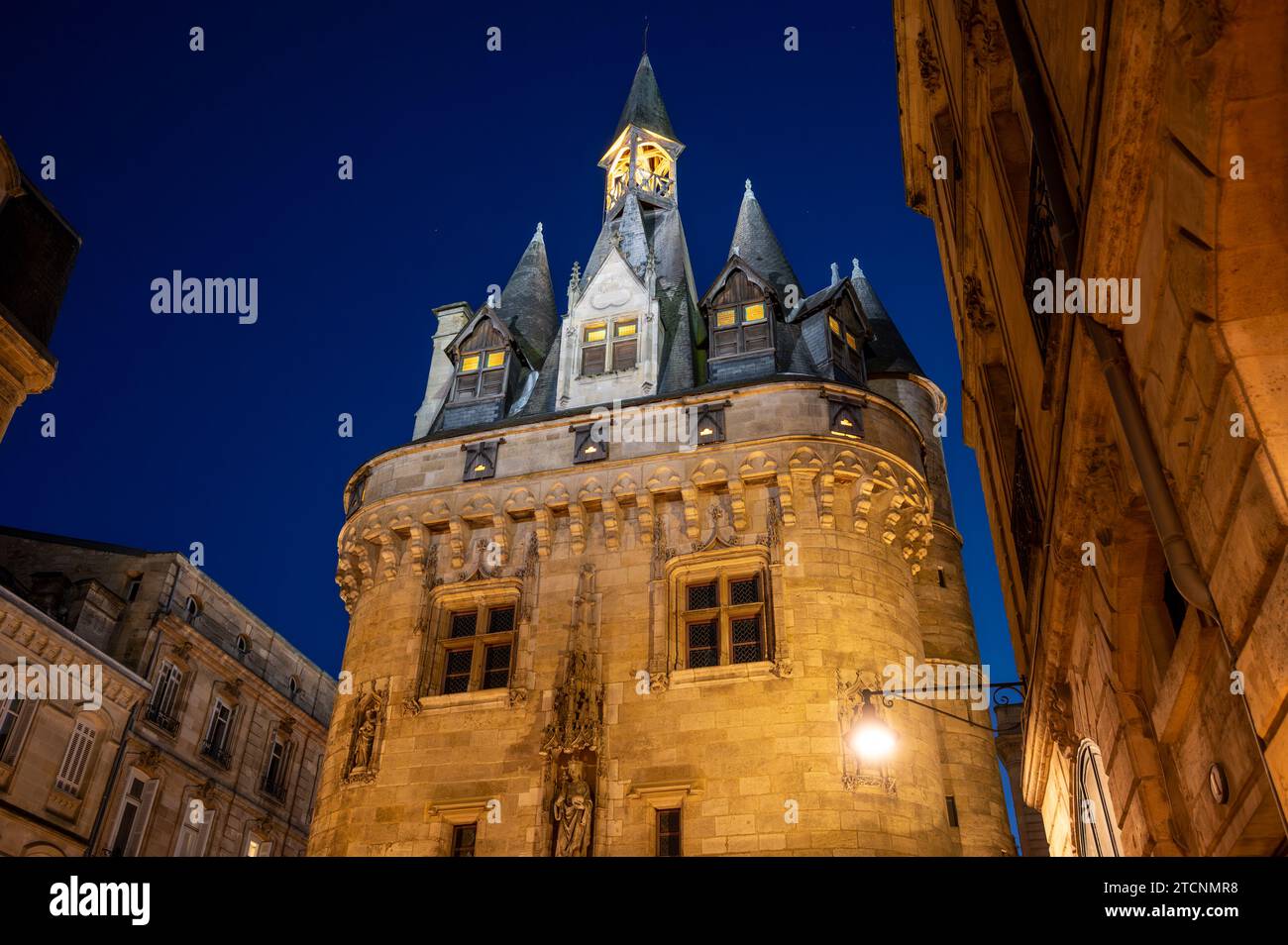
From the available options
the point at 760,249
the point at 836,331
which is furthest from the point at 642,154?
the point at 836,331

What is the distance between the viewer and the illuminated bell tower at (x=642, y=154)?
32094 mm

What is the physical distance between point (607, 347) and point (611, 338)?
0.31 m

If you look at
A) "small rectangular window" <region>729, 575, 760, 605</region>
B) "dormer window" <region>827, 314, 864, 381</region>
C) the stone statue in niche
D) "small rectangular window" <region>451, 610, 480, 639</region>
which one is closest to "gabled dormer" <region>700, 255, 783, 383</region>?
"dormer window" <region>827, 314, 864, 381</region>

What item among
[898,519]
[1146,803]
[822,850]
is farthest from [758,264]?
[1146,803]

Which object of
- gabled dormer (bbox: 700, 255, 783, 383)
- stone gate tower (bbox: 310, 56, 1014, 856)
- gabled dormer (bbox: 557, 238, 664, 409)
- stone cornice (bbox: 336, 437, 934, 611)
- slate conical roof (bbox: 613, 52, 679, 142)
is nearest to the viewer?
stone gate tower (bbox: 310, 56, 1014, 856)

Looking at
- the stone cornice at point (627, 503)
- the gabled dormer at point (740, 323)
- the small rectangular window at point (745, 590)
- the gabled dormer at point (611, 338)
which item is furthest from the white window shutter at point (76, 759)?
the gabled dormer at point (740, 323)

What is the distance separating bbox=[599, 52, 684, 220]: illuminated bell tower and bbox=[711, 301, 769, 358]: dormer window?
10.5 meters

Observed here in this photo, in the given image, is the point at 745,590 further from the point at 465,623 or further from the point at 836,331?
the point at 836,331

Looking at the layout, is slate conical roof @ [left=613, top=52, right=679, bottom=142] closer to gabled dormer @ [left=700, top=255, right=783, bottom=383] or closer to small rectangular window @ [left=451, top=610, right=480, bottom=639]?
gabled dormer @ [left=700, top=255, right=783, bottom=383]

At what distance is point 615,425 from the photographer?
734 inches

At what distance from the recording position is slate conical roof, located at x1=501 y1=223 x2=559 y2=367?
24.2 meters
